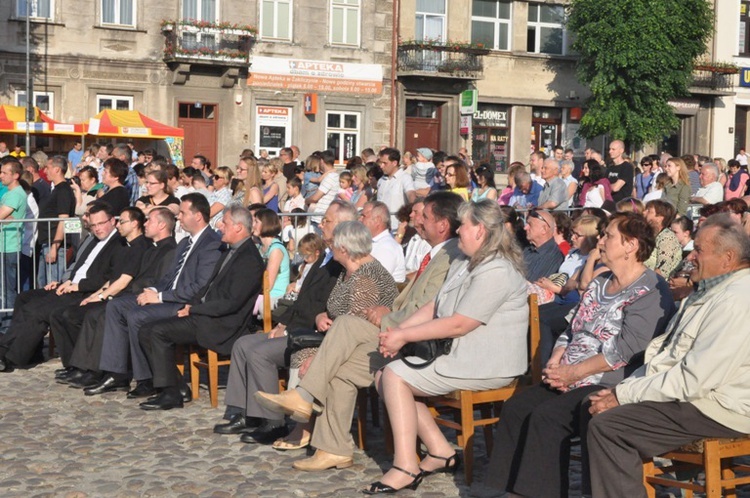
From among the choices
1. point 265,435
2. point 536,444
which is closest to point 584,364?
point 536,444

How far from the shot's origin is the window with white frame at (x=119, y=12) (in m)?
29.8

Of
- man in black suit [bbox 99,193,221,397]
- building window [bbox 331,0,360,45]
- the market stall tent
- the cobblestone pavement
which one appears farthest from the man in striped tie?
building window [bbox 331,0,360,45]

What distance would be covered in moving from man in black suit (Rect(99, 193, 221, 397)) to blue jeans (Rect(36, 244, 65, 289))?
3291mm

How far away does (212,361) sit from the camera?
9.05 m

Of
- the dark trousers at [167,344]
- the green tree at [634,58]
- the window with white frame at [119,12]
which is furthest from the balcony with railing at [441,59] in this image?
the dark trousers at [167,344]

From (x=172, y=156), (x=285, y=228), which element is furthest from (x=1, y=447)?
(x=172, y=156)

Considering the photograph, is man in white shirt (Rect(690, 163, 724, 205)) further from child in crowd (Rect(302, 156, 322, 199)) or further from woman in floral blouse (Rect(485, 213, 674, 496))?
woman in floral blouse (Rect(485, 213, 674, 496))

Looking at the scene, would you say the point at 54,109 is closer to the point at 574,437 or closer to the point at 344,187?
the point at 344,187

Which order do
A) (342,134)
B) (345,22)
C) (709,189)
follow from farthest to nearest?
(342,134) → (345,22) → (709,189)

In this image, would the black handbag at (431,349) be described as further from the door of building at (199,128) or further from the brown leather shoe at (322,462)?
the door of building at (199,128)

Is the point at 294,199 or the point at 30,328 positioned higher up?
the point at 294,199

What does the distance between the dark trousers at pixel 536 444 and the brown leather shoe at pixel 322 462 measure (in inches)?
52.2

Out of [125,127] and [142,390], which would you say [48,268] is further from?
[125,127]

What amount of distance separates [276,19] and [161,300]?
75.8 ft
